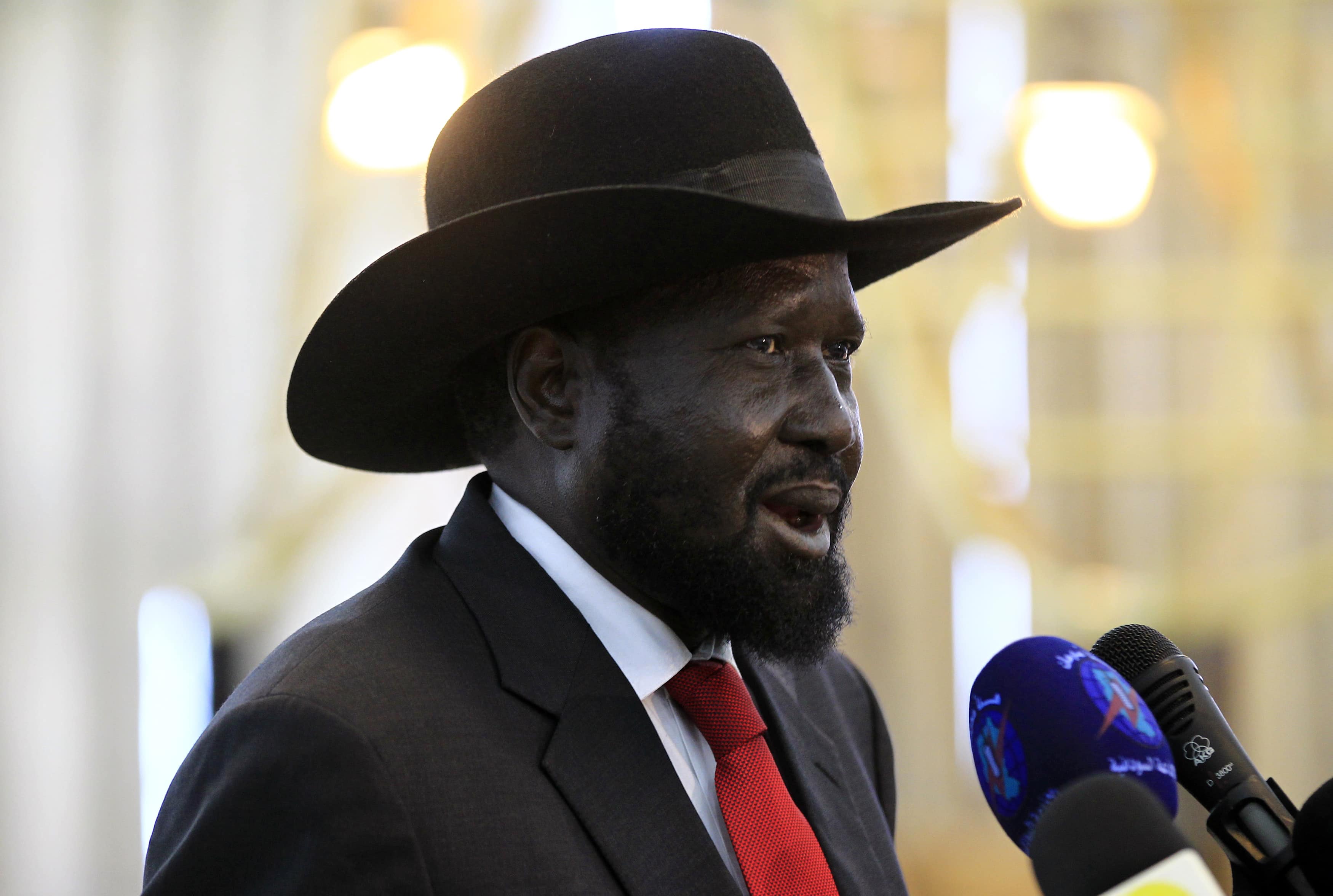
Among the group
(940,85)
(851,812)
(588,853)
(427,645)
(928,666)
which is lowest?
(928,666)

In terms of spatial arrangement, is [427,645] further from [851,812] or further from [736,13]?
[736,13]

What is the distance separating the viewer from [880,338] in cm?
402

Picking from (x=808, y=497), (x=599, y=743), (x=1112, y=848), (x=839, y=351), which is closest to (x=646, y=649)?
(x=599, y=743)

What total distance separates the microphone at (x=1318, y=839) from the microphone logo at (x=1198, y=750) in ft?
0.38

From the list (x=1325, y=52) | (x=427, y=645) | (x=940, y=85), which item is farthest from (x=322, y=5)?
(x=1325, y=52)

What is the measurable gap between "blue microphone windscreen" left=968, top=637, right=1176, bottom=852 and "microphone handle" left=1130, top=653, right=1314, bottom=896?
0.04m

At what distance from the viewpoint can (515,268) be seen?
1392 millimetres

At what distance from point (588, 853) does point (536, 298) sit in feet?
1.95

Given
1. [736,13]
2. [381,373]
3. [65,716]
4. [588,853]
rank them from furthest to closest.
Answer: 1. [736,13]
2. [65,716]
3. [381,373]
4. [588,853]

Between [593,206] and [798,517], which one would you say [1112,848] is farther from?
[593,206]

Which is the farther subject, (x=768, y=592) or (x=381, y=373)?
(x=381, y=373)

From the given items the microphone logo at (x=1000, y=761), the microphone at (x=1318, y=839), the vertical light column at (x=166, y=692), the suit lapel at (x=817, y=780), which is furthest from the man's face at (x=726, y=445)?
the vertical light column at (x=166, y=692)

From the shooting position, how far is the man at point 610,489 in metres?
1.27

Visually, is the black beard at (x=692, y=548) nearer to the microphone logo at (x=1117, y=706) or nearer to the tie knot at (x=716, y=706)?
the tie knot at (x=716, y=706)
